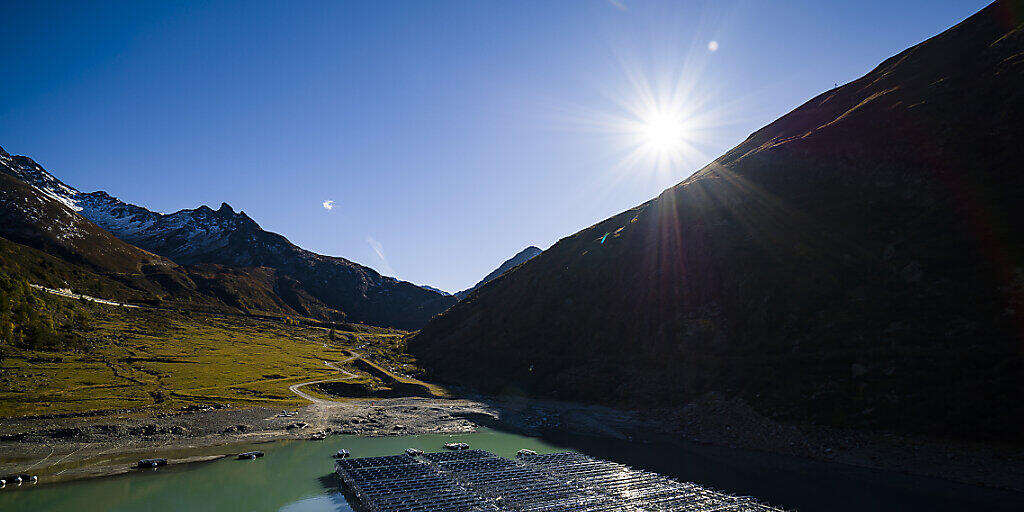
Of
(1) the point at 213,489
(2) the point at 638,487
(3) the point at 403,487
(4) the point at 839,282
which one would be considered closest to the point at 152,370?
(1) the point at 213,489

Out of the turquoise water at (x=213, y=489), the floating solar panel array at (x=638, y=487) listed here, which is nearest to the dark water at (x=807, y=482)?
the floating solar panel array at (x=638, y=487)

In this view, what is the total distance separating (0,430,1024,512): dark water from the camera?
45.5 m

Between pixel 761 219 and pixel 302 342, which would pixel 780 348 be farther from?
pixel 302 342

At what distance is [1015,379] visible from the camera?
56.9 metres

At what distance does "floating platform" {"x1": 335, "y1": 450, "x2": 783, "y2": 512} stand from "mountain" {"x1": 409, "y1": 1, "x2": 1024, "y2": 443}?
109 feet

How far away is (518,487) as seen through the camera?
4869 cm

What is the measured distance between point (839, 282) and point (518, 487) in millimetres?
71078

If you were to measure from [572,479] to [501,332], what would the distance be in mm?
89679

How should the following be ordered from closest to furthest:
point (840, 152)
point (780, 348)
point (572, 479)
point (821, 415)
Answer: point (572, 479), point (821, 415), point (780, 348), point (840, 152)

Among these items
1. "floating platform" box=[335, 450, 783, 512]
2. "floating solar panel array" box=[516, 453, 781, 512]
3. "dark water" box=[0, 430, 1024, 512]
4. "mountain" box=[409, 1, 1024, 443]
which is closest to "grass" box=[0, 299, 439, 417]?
"dark water" box=[0, 430, 1024, 512]

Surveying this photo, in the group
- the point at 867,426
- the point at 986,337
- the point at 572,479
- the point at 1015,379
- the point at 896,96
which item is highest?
the point at 896,96

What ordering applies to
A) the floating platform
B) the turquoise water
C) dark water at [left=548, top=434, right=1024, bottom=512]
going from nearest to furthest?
the floating platform < the turquoise water < dark water at [left=548, top=434, right=1024, bottom=512]

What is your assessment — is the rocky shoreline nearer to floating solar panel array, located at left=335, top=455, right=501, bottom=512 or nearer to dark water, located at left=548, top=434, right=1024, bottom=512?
dark water, located at left=548, top=434, right=1024, bottom=512

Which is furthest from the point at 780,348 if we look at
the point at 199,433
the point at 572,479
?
the point at 199,433
